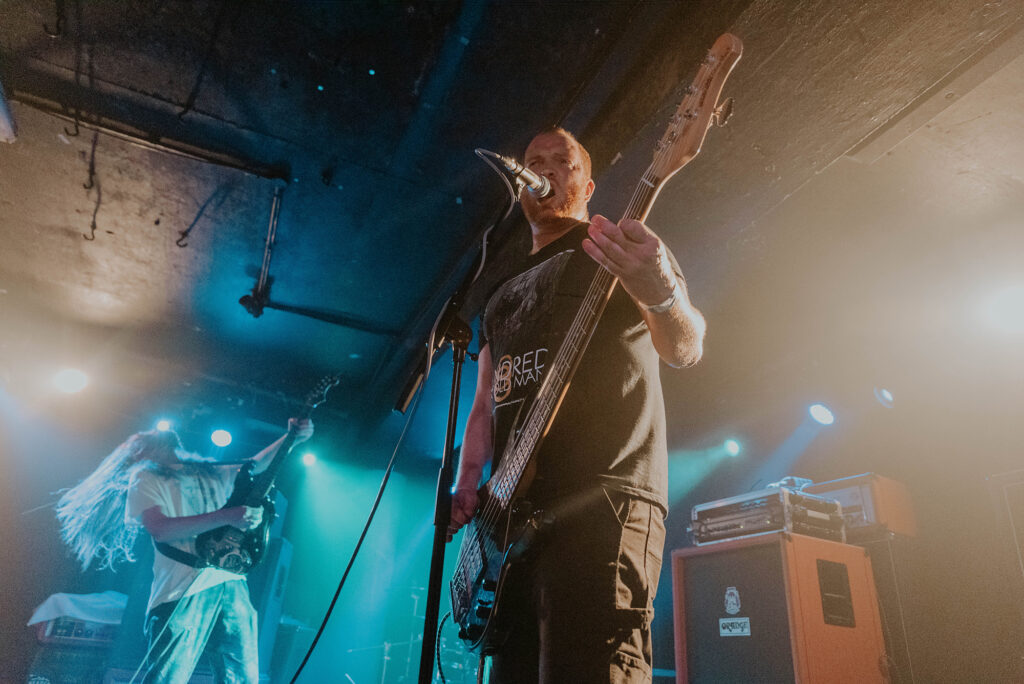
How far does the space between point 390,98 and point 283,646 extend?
22.0ft

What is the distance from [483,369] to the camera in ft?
7.22

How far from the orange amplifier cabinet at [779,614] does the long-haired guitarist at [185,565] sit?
10.2 ft

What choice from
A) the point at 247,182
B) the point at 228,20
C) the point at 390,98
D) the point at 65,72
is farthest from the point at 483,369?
the point at 65,72

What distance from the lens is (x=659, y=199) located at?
3.57 meters

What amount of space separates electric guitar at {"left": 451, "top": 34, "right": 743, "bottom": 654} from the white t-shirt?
135 inches

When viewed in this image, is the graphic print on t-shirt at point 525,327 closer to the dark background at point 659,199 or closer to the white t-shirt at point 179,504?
the dark background at point 659,199

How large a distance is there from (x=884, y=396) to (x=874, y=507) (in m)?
1.12

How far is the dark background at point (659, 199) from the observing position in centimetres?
289

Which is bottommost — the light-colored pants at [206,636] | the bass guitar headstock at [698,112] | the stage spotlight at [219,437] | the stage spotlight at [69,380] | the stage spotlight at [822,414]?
the light-colored pants at [206,636]

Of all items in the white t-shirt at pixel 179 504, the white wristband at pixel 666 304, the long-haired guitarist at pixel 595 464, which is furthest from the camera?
the white t-shirt at pixel 179 504

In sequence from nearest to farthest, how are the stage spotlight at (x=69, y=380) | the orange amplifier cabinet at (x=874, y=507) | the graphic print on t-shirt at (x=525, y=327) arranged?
the graphic print on t-shirt at (x=525, y=327)
the orange amplifier cabinet at (x=874, y=507)
the stage spotlight at (x=69, y=380)

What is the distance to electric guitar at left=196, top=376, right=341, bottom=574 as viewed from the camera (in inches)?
175

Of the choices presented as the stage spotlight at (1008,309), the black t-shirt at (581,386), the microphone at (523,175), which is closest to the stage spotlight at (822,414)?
the stage spotlight at (1008,309)

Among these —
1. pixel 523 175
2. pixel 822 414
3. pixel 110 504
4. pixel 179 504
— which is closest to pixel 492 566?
pixel 523 175
